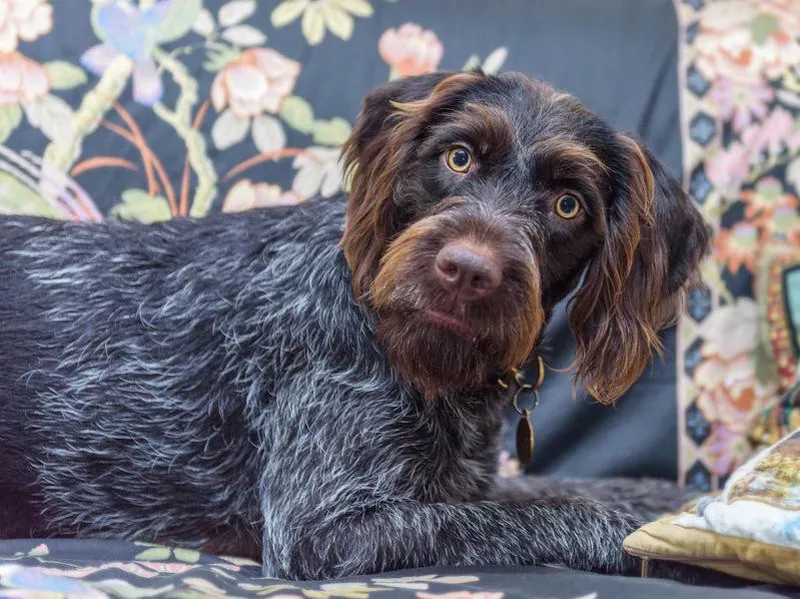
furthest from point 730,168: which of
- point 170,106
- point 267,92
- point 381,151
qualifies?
point 170,106

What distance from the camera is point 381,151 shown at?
2369 mm

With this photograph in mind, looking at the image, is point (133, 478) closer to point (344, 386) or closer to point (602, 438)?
point (344, 386)

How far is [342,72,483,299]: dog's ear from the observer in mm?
2316

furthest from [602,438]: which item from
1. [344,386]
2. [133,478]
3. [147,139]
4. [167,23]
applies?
[167,23]

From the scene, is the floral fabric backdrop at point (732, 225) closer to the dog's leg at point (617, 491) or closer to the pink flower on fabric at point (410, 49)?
the dog's leg at point (617, 491)

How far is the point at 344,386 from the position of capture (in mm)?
2400

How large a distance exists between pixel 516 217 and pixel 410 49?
1.36 meters

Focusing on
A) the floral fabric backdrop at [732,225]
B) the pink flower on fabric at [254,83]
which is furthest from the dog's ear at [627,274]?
the pink flower on fabric at [254,83]

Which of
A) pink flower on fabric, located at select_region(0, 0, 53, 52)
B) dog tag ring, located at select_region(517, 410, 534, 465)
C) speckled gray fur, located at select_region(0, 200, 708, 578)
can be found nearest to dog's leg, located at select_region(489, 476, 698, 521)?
dog tag ring, located at select_region(517, 410, 534, 465)

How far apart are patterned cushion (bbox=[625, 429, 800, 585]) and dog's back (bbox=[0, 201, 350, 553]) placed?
1.08 metres

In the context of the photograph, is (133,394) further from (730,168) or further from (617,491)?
(730,168)

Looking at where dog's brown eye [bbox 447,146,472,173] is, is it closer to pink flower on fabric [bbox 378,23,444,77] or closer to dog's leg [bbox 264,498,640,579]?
dog's leg [bbox 264,498,640,579]

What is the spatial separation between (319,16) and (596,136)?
1365mm

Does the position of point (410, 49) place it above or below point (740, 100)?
above
